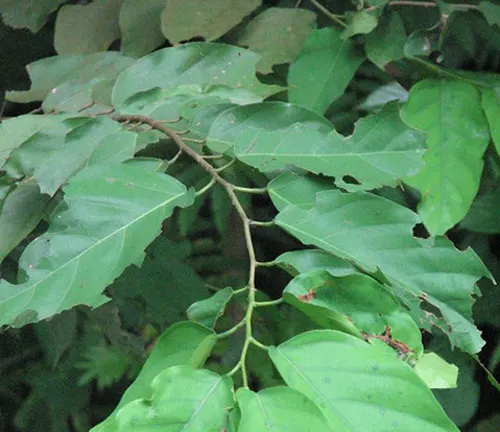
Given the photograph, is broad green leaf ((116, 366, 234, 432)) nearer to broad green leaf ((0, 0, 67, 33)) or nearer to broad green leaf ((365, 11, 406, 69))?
broad green leaf ((365, 11, 406, 69))

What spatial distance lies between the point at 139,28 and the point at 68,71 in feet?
0.41

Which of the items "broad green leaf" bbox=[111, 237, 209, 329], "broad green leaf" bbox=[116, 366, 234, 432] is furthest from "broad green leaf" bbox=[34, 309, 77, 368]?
"broad green leaf" bbox=[116, 366, 234, 432]

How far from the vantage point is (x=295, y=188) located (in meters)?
0.65

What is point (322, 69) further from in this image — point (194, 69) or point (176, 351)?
point (176, 351)

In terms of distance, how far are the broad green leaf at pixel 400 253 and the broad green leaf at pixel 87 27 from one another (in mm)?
626

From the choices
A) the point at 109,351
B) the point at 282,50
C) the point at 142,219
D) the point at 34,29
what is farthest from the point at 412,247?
the point at 109,351

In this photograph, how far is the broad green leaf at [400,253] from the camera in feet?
1.83

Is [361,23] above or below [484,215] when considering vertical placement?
above

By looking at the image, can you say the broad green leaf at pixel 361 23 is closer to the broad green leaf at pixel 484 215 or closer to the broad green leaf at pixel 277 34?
the broad green leaf at pixel 277 34

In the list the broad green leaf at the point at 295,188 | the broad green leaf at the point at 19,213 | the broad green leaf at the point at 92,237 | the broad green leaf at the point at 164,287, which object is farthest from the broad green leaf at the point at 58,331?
the broad green leaf at the point at 295,188

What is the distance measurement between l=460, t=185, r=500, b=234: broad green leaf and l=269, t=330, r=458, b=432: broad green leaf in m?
0.65

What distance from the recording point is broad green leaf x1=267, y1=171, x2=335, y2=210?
25.0 inches

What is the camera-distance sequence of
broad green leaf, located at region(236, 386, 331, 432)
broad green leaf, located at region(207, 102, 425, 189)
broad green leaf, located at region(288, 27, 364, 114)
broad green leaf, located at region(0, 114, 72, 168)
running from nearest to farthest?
broad green leaf, located at region(236, 386, 331, 432), broad green leaf, located at region(207, 102, 425, 189), broad green leaf, located at region(0, 114, 72, 168), broad green leaf, located at region(288, 27, 364, 114)

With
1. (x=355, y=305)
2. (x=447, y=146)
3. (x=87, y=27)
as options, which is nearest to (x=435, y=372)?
(x=355, y=305)
